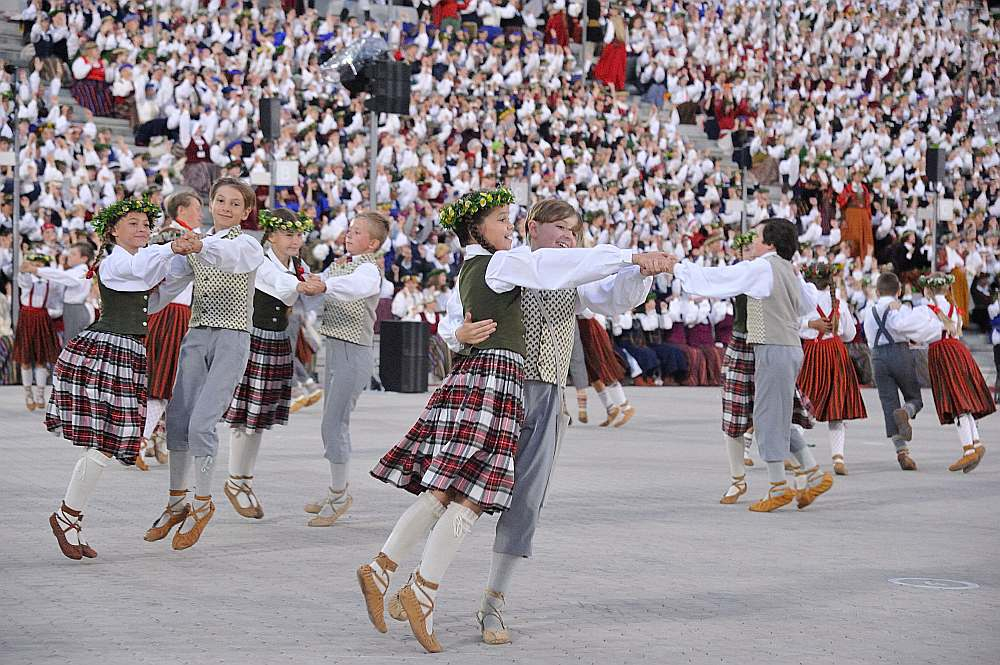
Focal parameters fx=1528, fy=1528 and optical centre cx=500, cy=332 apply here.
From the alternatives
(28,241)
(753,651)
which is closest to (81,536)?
(753,651)

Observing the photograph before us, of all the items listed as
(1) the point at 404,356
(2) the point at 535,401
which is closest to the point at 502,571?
(2) the point at 535,401

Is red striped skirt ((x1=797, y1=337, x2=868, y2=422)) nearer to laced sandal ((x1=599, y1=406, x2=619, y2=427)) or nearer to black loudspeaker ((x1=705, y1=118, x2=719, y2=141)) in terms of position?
laced sandal ((x1=599, y1=406, x2=619, y2=427))

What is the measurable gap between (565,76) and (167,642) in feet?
73.1

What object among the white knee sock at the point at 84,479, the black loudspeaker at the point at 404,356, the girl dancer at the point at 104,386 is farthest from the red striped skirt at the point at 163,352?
the black loudspeaker at the point at 404,356

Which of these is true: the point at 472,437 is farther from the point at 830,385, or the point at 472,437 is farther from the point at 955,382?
the point at 955,382

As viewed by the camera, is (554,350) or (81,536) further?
(81,536)

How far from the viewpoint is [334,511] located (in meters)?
7.48

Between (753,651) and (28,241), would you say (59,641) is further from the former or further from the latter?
(28,241)

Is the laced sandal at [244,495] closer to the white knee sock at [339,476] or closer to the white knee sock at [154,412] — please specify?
the white knee sock at [339,476]

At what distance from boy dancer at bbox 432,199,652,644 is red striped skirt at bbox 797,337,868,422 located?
218 inches

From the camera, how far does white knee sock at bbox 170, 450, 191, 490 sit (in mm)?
6801

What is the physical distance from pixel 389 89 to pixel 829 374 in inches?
234

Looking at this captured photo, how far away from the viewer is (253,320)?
7559mm

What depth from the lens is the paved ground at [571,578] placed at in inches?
189
